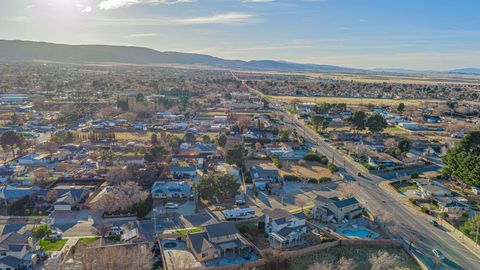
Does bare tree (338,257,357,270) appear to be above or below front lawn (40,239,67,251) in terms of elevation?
above

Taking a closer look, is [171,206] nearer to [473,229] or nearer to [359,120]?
[473,229]

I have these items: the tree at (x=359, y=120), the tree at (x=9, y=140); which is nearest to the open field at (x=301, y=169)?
the tree at (x=359, y=120)

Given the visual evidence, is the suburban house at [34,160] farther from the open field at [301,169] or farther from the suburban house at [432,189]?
the suburban house at [432,189]

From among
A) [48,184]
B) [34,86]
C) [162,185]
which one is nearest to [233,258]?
[162,185]

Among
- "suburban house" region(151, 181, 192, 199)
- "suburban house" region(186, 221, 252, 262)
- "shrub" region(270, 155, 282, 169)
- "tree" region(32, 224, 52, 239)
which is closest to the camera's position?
"suburban house" region(186, 221, 252, 262)

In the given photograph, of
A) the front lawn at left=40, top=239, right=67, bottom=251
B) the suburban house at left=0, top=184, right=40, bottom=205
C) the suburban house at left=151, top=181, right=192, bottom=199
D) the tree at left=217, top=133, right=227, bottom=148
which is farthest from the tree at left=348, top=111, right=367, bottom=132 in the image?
the front lawn at left=40, top=239, right=67, bottom=251

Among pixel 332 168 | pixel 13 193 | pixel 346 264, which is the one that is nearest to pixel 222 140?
pixel 332 168

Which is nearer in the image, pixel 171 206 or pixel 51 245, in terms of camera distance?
pixel 51 245

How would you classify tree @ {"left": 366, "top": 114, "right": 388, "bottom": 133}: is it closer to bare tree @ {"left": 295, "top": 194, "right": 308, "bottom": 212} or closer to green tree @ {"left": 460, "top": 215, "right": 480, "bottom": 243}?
bare tree @ {"left": 295, "top": 194, "right": 308, "bottom": 212}
